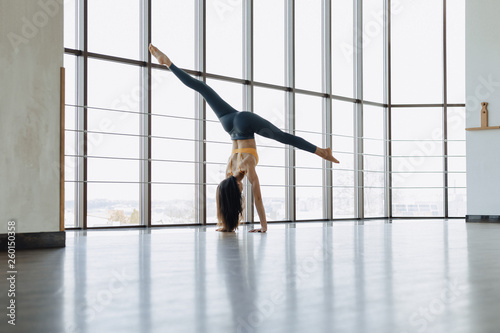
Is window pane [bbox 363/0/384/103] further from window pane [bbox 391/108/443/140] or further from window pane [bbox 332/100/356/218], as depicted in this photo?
window pane [bbox 332/100/356/218]

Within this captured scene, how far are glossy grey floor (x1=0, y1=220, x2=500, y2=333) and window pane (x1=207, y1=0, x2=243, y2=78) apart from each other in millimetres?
4839

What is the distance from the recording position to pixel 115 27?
593 centimetres

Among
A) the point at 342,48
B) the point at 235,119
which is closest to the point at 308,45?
the point at 342,48

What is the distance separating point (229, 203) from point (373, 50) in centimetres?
535

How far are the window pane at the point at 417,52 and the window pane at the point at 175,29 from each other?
3645 millimetres

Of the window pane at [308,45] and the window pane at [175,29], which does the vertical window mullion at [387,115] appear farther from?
the window pane at [175,29]

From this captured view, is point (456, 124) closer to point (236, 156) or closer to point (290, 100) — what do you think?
point (290, 100)

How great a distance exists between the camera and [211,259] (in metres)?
2.08

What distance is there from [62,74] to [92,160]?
2.87 meters

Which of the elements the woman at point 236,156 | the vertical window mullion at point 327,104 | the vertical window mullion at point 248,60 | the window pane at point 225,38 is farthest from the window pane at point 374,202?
the woman at point 236,156

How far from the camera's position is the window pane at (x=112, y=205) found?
5.60m

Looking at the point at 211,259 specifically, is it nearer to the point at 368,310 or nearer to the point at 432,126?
the point at 368,310

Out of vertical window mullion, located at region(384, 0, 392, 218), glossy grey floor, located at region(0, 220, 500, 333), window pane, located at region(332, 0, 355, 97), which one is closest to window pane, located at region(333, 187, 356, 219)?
vertical window mullion, located at region(384, 0, 392, 218)

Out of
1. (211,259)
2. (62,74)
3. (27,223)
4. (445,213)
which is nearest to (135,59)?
(62,74)
